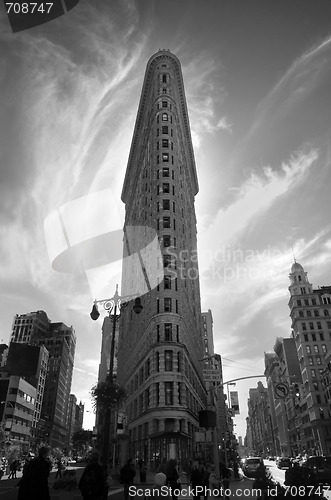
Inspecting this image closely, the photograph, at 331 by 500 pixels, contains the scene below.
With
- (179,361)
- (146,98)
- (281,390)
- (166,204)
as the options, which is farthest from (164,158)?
(281,390)

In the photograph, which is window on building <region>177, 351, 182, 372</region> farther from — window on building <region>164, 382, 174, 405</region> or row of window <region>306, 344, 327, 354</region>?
row of window <region>306, 344, 327, 354</region>

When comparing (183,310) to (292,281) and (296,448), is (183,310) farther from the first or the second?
(296,448)

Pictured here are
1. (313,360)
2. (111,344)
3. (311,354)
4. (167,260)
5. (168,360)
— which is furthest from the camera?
(311,354)

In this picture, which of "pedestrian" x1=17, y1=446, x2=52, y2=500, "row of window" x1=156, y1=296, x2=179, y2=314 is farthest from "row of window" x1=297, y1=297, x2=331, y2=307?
"pedestrian" x1=17, y1=446, x2=52, y2=500

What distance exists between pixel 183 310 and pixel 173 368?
1188cm

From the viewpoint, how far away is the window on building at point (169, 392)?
47.5 meters

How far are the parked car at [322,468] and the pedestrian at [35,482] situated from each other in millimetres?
22896

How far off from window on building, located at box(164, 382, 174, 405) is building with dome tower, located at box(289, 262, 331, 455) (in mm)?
57447

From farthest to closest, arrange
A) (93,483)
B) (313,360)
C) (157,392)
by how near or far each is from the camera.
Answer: (313,360), (157,392), (93,483)

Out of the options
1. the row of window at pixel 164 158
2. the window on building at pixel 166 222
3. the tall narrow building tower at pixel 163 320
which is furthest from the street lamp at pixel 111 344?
the row of window at pixel 164 158

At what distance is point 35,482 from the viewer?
7934 mm

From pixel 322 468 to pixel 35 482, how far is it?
83.6 feet

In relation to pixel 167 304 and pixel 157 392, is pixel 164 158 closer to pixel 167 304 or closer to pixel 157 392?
pixel 167 304

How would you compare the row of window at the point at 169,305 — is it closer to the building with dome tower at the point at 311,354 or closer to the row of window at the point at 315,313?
the building with dome tower at the point at 311,354
